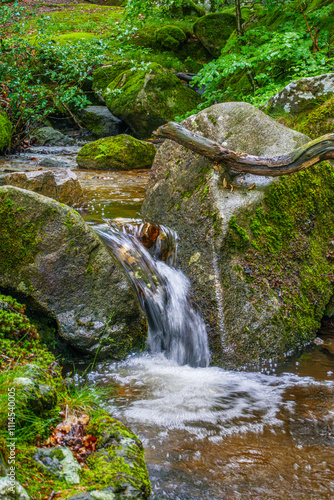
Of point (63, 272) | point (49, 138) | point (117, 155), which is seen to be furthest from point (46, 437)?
point (49, 138)

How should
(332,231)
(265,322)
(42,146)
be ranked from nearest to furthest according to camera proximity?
(265,322) < (332,231) < (42,146)

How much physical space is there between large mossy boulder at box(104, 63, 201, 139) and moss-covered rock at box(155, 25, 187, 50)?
583cm

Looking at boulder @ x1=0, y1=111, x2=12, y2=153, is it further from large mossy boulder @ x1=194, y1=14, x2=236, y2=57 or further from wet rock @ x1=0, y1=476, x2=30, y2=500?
large mossy boulder @ x1=194, y1=14, x2=236, y2=57

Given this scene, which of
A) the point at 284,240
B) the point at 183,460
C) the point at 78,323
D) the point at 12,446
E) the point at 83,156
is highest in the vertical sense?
the point at 83,156

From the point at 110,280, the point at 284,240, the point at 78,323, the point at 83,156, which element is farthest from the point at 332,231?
the point at 83,156

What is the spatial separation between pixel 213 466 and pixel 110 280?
6.47ft

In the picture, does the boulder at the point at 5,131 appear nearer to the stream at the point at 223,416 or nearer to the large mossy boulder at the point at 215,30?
the stream at the point at 223,416

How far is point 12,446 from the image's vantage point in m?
1.79

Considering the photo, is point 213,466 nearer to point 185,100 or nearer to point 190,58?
point 185,100

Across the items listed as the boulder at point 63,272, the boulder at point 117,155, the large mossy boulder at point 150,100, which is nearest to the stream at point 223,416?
the boulder at point 63,272

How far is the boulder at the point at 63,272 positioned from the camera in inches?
145

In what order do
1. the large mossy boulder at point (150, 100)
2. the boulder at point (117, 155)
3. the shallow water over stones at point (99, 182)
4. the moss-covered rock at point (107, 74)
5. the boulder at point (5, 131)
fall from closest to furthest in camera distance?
the shallow water over stones at point (99, 182)
the boulder at point (117, 155)
the boulder at point (5, 131)
the large mossy boulder at point (150, 100)
the moss-covered rock at point (107, 74)

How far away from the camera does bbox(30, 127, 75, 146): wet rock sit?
14.1 m

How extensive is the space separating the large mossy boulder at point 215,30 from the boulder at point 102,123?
20.6 feet
